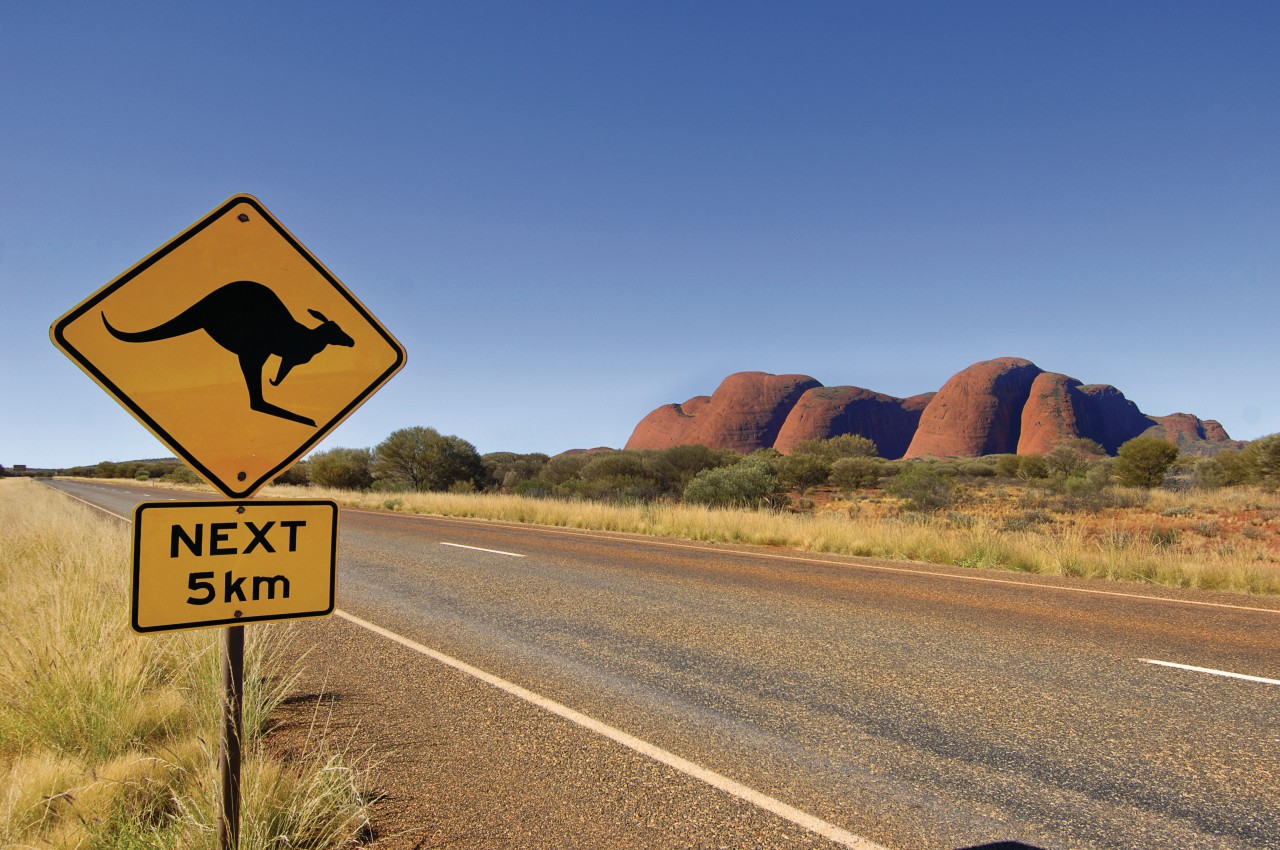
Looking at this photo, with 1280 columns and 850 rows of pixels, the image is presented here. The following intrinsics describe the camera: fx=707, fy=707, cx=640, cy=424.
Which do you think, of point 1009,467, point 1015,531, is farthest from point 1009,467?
point 1015,531

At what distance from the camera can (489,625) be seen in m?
6.94

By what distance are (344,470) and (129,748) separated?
43.3 m

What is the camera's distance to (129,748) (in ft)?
12.0

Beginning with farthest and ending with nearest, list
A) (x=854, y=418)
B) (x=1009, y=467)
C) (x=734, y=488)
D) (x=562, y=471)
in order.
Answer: (x=854, y=418)
(x=1009, y=467)
(x=562, y=471)
(x=734, y=488)

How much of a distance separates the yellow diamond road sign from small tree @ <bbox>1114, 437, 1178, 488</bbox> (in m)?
38.5

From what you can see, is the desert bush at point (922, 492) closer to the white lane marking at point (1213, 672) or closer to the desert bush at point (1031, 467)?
the white lane marking at point (1213, 672)

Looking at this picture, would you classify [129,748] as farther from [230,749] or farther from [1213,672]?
[1213,672]

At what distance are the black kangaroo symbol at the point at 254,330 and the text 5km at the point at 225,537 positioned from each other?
0.38 m

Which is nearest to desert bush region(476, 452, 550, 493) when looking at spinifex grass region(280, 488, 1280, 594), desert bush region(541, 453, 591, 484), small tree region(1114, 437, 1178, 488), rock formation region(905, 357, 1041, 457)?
desert bush region(541, 453, 591, 484)

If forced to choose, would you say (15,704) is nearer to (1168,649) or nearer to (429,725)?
(429,725)

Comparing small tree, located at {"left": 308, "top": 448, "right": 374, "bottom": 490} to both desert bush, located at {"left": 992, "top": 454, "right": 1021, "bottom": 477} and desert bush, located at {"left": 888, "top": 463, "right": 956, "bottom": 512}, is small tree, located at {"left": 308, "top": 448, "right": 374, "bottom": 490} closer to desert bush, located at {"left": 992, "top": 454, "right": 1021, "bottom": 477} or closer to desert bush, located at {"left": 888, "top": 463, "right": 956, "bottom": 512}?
desert bush, located at {"left": 888, "top": 463, "right": 956, "bottom": 512}

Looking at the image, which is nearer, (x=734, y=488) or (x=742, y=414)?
(x=734, y=488)

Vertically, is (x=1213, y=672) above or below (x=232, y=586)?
below

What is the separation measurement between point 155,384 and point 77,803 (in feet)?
6.42
